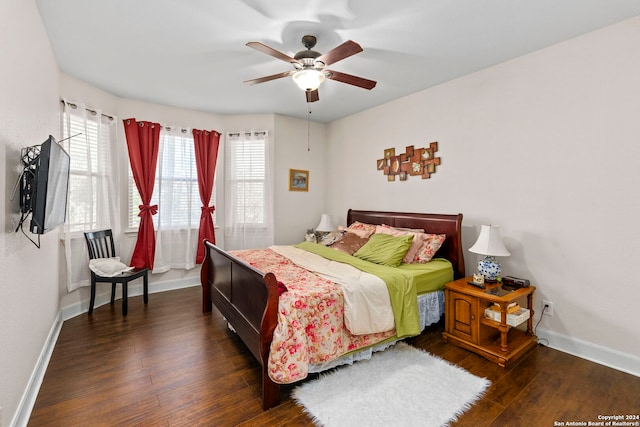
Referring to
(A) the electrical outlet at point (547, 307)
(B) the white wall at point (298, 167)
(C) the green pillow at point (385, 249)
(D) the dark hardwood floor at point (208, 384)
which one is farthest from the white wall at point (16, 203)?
(A) the electrical outlet at point (547, 307)

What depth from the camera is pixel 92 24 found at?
7.45ft

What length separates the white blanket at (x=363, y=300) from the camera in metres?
2.20

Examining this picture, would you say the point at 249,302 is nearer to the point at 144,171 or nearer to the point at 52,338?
the point at 52,338

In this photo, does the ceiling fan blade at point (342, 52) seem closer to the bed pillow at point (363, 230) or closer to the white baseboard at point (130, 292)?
the bed pillow at point (363, 230)

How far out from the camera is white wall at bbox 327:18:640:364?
226cm

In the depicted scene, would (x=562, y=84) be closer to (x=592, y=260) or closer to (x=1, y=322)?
(x=592, y=260)

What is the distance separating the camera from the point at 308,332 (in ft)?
6.63

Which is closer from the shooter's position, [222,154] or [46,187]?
[46,187]

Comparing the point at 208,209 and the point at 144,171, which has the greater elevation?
the point at 144,171

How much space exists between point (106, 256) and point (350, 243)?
3038mm

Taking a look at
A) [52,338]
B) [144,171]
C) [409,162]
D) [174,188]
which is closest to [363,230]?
[409,162]

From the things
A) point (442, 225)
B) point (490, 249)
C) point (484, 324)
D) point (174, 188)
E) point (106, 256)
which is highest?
point (174, 188)

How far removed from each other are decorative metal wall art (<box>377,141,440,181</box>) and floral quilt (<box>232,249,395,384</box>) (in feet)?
6.90

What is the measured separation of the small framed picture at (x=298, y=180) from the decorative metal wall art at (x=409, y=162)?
1392mm
